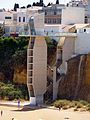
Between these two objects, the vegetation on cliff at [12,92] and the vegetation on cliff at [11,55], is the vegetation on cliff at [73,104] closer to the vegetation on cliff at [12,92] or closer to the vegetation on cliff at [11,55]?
the vegetation on cliff at [12,92]

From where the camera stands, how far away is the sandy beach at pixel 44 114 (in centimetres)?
4062

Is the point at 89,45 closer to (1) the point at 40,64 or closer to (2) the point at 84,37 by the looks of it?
(2) the point at 84,37

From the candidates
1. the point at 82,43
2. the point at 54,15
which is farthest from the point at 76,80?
the point at 54,15

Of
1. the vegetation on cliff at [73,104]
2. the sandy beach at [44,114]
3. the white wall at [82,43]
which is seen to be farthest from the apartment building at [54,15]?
the sandy beach at [44,114]

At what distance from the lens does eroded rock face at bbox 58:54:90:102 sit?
151ft

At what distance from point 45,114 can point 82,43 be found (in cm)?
997

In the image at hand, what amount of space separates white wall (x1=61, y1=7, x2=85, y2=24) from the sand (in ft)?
54.9

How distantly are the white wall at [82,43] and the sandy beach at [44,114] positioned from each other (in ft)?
25.3

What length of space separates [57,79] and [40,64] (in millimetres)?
2434

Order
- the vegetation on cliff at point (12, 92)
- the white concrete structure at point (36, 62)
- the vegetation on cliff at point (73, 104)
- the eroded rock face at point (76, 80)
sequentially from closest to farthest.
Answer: the vegetation on cliff at point (73, 104), the eroded rock face at point (76, 80), the white concrete structure at point (36, 62), the vegetation on cliff at point (12, 92)

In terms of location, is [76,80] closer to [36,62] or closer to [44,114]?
[36,62]

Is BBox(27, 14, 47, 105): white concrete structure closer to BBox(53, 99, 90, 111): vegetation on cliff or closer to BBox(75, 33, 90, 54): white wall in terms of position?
BBox(53, 99, 90, 111): vegetation on cliff

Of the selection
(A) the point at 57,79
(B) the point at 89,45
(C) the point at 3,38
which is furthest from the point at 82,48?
(C) the point at 3,38

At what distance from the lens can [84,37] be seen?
48.6 meters
